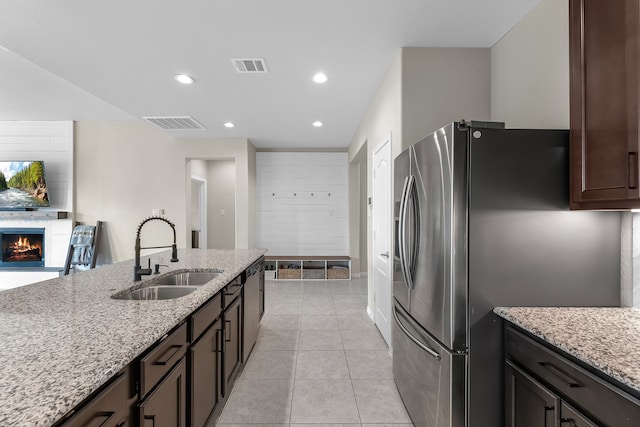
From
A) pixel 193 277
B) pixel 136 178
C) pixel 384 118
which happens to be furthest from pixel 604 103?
pixel 136 178

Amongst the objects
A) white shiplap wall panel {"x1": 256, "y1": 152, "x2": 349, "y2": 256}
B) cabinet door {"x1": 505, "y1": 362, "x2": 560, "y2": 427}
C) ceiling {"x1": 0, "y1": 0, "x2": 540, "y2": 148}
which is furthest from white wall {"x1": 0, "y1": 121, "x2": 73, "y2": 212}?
cabinet door {"x1": 505, "y1": 362, "x2": 560, "y2": 427}

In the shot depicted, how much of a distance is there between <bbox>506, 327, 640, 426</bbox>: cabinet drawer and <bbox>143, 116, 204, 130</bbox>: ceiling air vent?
4720 mm

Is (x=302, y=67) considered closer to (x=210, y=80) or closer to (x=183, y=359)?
(x=210, y=80)

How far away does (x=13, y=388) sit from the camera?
78cm

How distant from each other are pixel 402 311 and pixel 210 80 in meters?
2.91

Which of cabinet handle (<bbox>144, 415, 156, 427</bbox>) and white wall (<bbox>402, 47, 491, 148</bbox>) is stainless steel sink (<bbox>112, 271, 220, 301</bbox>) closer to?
cabinet handle (<bbox>144, 415, 156, 427</bbox>)

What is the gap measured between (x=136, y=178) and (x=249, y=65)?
3928 millimetres

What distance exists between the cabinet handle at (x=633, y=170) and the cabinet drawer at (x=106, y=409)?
1.96m

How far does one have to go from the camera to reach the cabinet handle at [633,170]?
49.2 inches

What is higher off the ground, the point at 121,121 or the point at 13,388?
the point at 121,121

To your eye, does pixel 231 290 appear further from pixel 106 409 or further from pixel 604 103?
pixel 604 103

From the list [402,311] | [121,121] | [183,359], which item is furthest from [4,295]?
[121,121]

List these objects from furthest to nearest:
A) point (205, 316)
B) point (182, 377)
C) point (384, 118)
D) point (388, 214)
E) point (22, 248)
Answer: point (22, 248), point (384, 118), point (388, 214), point (205, 316), point (182, 377)

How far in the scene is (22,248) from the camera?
221 inches
